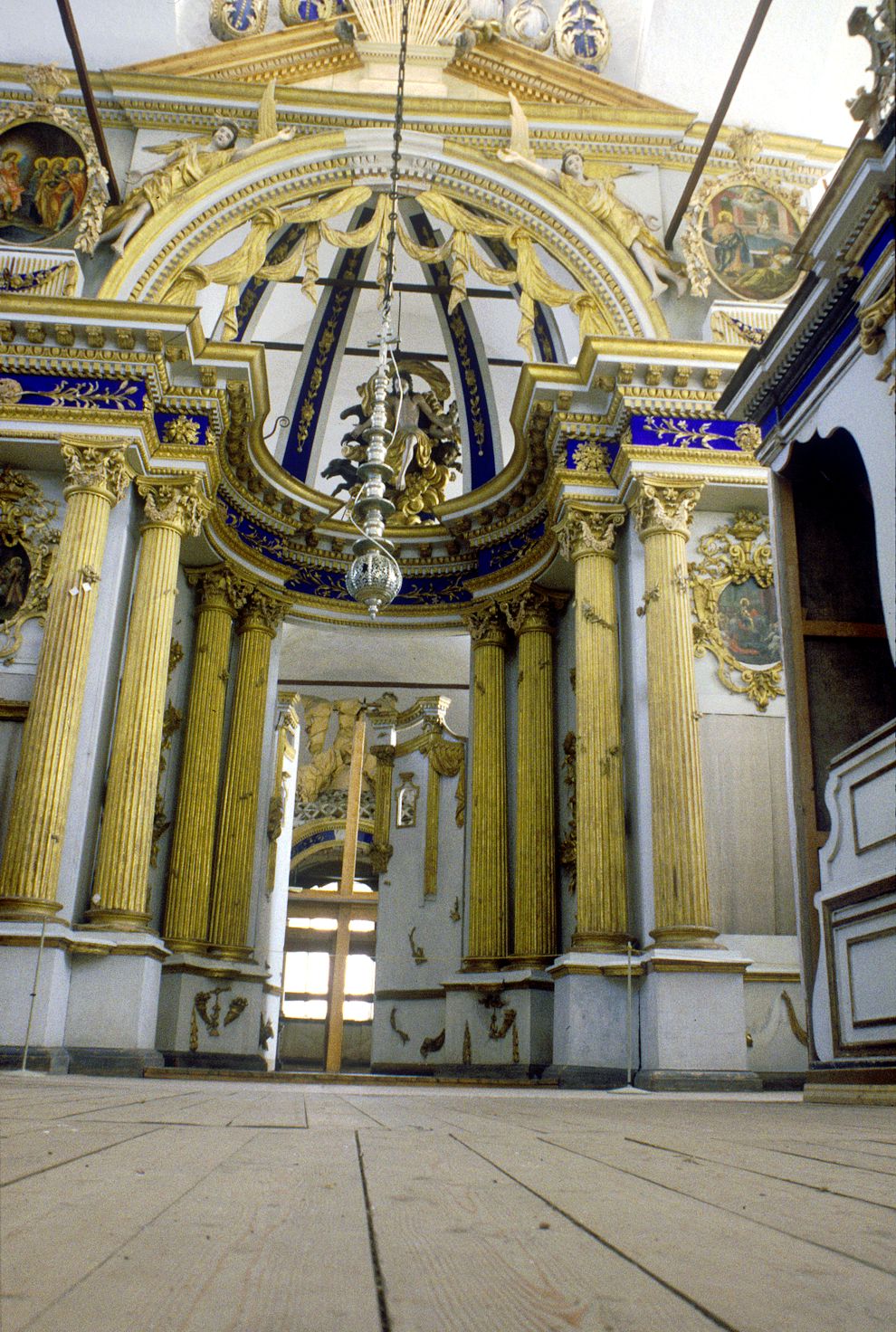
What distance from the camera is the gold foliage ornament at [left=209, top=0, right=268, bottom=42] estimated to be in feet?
39.8

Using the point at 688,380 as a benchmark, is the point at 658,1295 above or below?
below

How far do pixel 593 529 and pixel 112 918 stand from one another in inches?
213

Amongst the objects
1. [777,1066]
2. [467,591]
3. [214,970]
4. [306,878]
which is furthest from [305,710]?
[777,1066]

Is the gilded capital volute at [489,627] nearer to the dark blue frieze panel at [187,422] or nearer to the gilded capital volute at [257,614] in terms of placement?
the gilded capital volute at [257,614]

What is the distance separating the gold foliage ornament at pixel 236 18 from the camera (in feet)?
39.8

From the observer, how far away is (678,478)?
10.1 metres

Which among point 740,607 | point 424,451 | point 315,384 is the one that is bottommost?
point 740,607

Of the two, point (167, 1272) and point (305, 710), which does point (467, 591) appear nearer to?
point (305, 710)

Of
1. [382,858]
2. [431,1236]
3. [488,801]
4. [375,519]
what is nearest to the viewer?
[431,1236]

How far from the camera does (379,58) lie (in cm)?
1204

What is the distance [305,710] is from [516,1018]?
36.3 feet

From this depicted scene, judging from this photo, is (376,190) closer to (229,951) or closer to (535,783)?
(535,783)

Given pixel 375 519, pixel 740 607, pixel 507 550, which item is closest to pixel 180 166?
pixel 507 550

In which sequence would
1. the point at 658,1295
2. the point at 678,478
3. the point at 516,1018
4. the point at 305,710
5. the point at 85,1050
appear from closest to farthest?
1. the point at 658,1295
2. the point at 85,1050
3. the point at 678,478
4. the point at 516,1018
5. the point at 305,710
